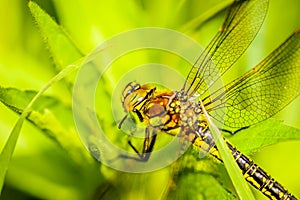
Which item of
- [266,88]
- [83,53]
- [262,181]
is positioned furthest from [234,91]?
[83,53]

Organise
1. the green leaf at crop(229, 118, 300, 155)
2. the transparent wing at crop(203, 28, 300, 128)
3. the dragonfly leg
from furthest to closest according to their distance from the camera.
→ the transparent wing at crop(203, 28, 300, 128), the dragonfly leg, the green leaf at crop(229, 118, 300, 155)

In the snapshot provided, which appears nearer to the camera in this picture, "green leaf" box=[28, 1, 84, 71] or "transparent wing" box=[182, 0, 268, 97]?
"green leaf" box=[28, 1, 84, 71]

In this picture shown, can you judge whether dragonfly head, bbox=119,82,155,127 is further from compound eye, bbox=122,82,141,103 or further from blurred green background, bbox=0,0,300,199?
blurred green background, bbox=0,0,300,199

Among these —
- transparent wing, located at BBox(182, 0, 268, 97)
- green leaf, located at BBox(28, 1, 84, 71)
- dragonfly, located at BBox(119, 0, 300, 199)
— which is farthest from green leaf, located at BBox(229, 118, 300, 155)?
green leaf, located at BBox(28, 1, 84, 71)

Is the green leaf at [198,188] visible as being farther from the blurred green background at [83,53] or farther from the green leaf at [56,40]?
the green leaf at [56,40]

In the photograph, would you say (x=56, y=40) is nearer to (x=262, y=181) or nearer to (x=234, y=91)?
(x=234, y=91)

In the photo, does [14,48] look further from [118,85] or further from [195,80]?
[195,80]
